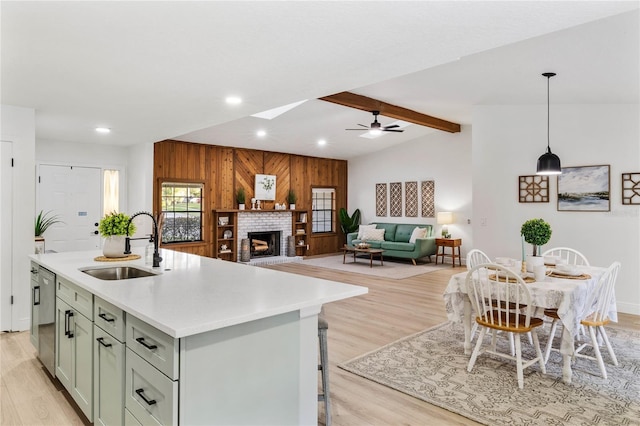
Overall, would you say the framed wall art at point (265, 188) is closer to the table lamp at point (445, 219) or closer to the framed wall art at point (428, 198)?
the framed wall art at point (428, 198)

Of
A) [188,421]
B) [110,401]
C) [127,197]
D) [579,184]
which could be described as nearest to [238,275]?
[110,401]

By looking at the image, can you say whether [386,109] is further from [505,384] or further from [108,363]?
[108,363]

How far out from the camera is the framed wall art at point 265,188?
9.27 meters

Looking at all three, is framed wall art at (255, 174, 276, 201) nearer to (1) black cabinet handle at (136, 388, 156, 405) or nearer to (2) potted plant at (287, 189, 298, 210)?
(2) potted plant at (287, 189, 298, 210)

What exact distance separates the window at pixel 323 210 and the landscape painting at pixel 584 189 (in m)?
6.34

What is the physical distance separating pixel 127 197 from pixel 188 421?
6.33 m

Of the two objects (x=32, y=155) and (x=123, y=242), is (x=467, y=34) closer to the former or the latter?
(x=123, y=242)

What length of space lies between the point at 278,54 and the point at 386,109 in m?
4.21

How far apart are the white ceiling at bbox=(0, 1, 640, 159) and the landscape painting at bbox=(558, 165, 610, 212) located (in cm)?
90

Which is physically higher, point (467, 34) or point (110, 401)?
point (467, 34)

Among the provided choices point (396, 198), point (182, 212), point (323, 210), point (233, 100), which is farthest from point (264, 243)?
point (233, 100)

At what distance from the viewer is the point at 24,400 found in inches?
108

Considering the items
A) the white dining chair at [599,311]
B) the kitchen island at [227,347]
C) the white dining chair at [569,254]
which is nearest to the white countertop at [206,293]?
the kitchen island at [227,347]

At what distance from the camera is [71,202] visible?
652 centimetres
